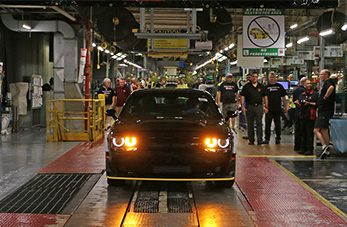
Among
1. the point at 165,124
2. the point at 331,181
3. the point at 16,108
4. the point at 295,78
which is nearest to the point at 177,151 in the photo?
the point at 165,124

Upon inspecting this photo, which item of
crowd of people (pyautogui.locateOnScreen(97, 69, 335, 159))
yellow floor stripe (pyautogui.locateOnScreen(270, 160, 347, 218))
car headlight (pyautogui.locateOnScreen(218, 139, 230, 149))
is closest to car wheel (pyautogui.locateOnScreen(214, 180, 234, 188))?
car headlight (pyautogui.locateOnScreen(218, 139, 230, 149))

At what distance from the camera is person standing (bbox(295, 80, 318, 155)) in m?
9.27

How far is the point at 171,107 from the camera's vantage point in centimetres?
660

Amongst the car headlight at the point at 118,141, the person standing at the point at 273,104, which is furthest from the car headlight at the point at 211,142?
the person standing at the point at 273,104

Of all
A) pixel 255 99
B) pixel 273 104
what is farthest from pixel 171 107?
pixel 273 104

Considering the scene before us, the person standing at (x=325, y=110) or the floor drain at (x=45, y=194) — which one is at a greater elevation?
the person standing at (x=325, y=110)

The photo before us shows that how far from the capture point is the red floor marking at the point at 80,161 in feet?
24.8

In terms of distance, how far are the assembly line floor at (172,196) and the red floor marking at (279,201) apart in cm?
1

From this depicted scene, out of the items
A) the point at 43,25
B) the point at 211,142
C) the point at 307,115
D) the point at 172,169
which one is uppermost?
the point at 43,25

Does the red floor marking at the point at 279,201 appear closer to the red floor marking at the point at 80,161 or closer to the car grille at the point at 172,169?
the car grille at the point at 172,169

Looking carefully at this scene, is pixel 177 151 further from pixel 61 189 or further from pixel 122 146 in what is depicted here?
pixel 61 189

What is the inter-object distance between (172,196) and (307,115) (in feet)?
15.9

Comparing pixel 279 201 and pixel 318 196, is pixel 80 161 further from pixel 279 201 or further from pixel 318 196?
pixel 318 196

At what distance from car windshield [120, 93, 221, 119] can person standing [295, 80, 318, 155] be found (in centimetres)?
348
